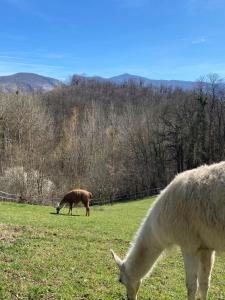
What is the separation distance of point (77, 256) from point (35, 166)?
3784 centimetres

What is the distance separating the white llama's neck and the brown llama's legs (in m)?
0.66

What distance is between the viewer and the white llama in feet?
18.9

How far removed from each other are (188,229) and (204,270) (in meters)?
0.96

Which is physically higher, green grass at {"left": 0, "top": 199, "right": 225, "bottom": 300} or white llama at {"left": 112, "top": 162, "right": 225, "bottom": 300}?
white llama at {"left": 112, "top": 162, "right": 225, "bottom": 300}

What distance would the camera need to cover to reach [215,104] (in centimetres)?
6338

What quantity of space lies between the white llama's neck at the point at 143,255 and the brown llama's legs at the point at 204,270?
659 mm

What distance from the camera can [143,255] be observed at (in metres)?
6.74

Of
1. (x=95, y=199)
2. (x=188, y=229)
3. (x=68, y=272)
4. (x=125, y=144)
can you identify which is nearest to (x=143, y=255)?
(x=188, y=229)

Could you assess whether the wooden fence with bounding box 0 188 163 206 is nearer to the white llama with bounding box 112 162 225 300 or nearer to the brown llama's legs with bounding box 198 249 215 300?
the white llama with bounding box 112 162 225 300

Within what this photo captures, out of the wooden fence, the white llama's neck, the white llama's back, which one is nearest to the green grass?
the white llama's neck

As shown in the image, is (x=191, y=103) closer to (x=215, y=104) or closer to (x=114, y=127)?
(x=215, y=104)

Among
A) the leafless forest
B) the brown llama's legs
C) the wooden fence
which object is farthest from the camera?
the leafless forest

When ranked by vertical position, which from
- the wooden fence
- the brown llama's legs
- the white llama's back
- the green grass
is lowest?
the wooden fence

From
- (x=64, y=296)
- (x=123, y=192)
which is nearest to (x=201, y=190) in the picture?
(x=64, y=296)
